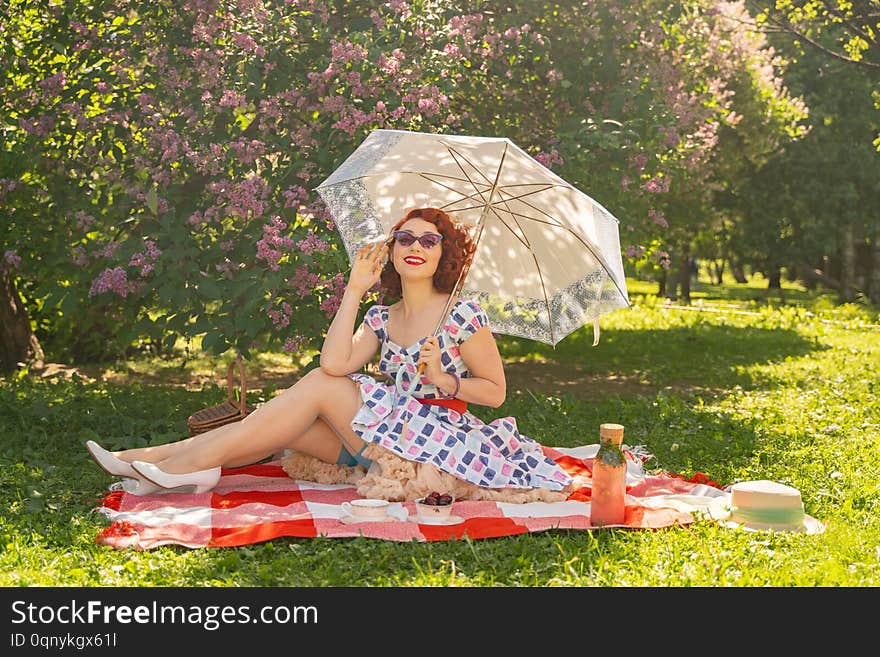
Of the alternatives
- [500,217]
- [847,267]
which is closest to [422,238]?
[500,217]

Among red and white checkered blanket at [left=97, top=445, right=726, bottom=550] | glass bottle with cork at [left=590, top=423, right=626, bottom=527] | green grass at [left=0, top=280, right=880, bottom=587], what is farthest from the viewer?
glass bottle with cork at [left=590, top=423, right=626, bottom=527]

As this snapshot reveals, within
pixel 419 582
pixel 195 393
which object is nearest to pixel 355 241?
pixel 419 582

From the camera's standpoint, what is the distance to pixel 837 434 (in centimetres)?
626

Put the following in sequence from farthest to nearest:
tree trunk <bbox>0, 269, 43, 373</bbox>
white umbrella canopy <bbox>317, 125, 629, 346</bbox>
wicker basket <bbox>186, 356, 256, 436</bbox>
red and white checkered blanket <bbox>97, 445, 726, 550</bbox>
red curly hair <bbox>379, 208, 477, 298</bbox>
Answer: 1. tree trunk <bbox>0, 269, 43, 373</bbox>
2. wicker basket <bbox>186, 356, 256, 436</bbox>
3. red curly hair <bbox>379, 208, 477, 298</bbox>
4. white umbrella canopy <bbox>317, 125, 629, 346</bbox>
5. red and white checkered blanket <bbox>97, 445, 726, 550</bbox>

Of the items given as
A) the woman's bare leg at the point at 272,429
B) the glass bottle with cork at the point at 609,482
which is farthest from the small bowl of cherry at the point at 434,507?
the glass bottle with cork at the point at 609,482

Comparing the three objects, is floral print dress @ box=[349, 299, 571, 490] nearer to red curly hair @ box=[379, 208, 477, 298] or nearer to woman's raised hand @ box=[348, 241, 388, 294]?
red curly hair @ box=[379, 208, 477, 298]

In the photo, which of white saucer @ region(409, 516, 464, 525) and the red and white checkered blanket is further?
white saucer @ region(409, 516, 464, 525)

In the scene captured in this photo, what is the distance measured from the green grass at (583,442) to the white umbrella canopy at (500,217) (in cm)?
118

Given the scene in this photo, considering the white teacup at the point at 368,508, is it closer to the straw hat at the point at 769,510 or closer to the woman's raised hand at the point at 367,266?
the woman's raised hand at the point at 367,266

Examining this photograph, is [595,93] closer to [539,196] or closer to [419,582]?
[539,196]

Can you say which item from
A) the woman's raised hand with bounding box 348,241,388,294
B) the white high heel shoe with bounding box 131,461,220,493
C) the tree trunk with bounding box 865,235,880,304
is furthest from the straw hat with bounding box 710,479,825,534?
the tree trunk with bounding box 865,235,880,304

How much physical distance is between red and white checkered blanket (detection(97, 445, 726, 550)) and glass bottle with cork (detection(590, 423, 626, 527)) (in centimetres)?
7

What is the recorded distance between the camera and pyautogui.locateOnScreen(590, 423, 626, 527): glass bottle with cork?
396cm
